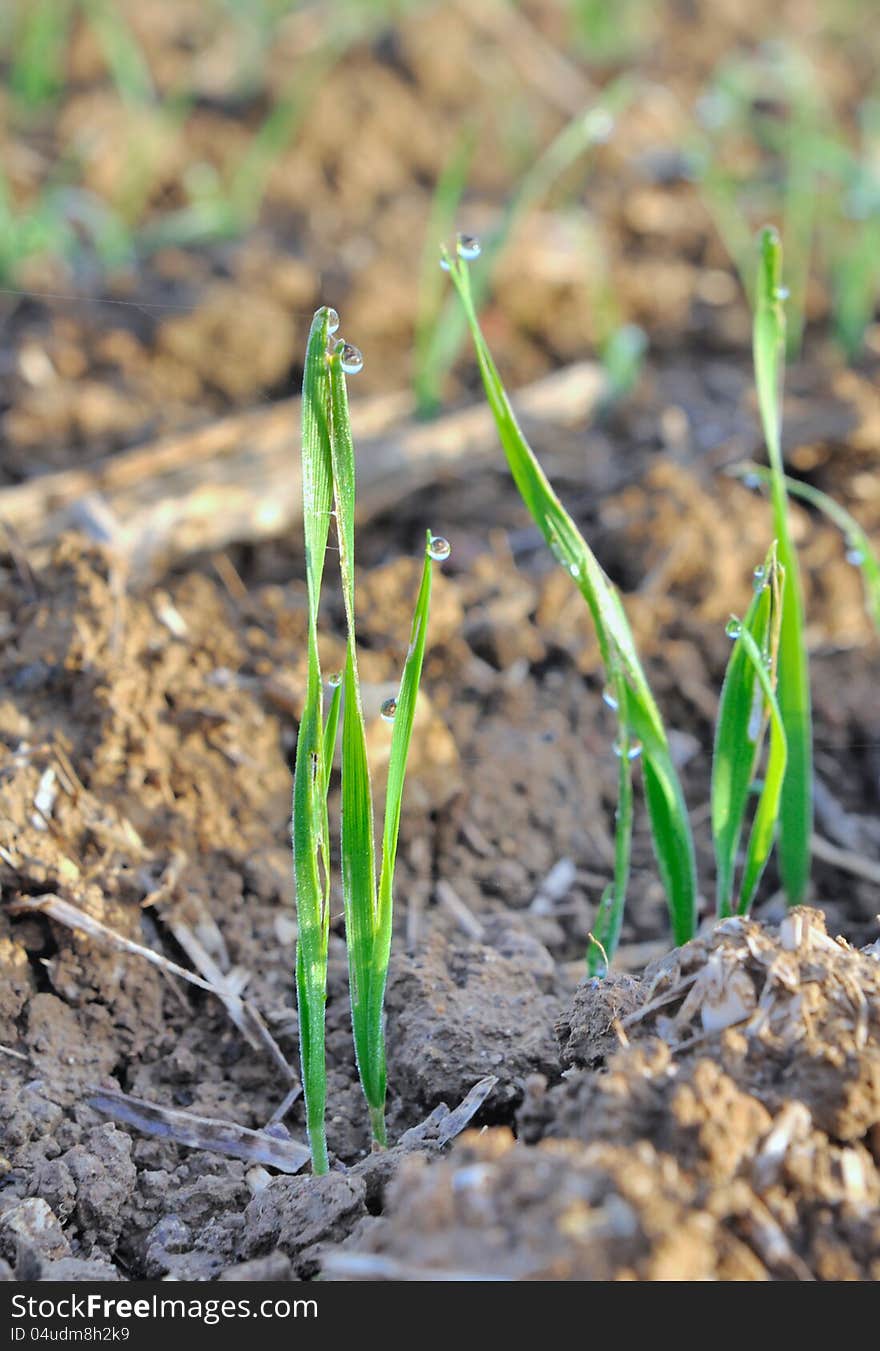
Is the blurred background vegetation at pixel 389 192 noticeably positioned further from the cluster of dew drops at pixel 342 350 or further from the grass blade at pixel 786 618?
the cluster of dew drops at pixel 342 350

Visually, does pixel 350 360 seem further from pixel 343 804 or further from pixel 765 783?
pixel 765 783

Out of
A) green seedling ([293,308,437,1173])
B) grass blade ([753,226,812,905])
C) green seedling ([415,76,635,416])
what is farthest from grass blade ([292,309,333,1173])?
green seedling ([415,76,635,416])

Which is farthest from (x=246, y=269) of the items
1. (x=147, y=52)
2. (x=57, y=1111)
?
(x=57, y=1111)

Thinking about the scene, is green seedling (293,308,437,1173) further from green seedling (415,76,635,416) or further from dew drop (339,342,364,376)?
green seedling (415,76,635,416)

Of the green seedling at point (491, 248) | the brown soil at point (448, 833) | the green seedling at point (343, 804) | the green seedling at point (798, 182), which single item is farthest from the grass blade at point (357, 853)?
the green seedling at point (798, 182)

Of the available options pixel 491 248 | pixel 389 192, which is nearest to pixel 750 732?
pixel 491 248
